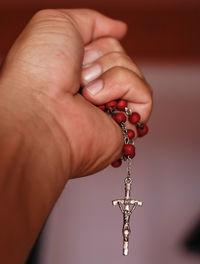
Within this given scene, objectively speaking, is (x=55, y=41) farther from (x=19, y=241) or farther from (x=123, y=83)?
(x=19, y=241)

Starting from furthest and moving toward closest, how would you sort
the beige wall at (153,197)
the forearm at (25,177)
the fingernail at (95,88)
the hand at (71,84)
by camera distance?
the beige wall at (153,197) → the fingernail at (95,88) → the hand at (71,84) → the forearm at (25,177)

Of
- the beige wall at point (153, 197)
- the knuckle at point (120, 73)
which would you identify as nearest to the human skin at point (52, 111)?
the knuckle at point (120, 73)

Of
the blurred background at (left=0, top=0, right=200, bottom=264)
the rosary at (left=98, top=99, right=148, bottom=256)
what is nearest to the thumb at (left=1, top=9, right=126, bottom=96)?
the rosary at (left=98, top=99, right=148, bottom=256)

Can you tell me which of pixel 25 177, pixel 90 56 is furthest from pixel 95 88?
pixel 25 177

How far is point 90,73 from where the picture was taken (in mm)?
916

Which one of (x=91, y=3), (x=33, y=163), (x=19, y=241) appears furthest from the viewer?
(x=91, y=3)

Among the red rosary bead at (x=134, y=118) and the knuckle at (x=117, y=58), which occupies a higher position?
the knuckle at (x=117, y=58)

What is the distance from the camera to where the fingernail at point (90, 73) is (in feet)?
2.99

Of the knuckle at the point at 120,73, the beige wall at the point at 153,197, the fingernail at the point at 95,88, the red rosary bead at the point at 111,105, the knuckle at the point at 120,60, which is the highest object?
the knuckle at the point at 120,60

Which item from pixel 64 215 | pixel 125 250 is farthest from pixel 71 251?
pixel 125 250

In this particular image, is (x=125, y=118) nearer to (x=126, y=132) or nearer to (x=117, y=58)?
(x=126, y=132)

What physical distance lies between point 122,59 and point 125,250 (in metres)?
0.42

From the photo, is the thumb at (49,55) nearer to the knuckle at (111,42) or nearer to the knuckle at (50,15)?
the knuckle at (50,15)

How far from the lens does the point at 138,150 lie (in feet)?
6.18
